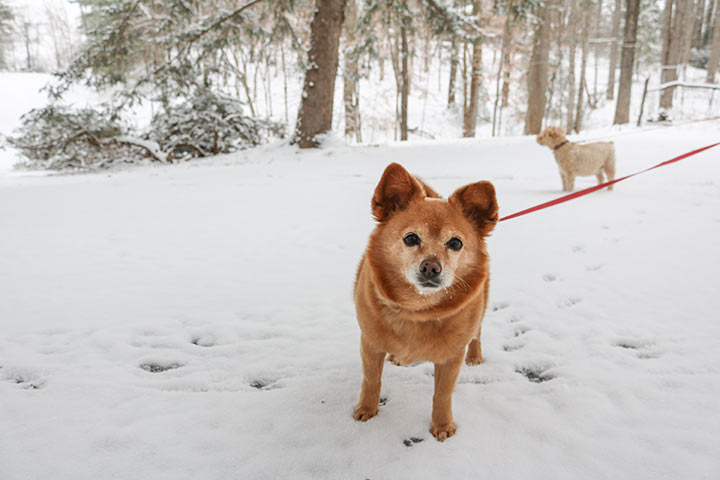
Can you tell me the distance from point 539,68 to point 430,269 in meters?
15.2

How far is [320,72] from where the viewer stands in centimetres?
1015

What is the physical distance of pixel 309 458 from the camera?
1844 mm

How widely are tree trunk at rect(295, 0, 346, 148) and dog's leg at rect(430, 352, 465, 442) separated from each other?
9.62 metres

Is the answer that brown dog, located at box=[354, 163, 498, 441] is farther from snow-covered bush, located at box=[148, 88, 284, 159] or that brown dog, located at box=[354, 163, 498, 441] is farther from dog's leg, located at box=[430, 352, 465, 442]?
snow-covered bush, located at box=[148, 88, 284, 159]

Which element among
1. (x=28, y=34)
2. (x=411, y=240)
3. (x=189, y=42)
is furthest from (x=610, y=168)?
(x=28, y=34)

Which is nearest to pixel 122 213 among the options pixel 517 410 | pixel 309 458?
pixel 309 458

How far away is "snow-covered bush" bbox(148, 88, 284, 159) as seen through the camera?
11641mm

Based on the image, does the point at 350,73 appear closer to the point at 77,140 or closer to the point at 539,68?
the point at 539,68

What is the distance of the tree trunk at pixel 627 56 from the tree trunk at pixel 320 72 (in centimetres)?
1352

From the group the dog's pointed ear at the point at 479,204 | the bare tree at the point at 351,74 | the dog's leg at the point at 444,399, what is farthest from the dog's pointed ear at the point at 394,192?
the bare tree at the point at 351,74

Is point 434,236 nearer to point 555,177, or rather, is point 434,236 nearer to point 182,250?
point 182,250

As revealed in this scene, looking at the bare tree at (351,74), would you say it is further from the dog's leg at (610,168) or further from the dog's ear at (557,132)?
the dog's leg at (610,168)

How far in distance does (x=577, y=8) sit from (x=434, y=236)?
25.5 m

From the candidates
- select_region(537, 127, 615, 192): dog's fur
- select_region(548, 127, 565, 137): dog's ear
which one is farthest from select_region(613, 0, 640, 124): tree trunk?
select_region(548, 127, 565, 137): dog's ear
